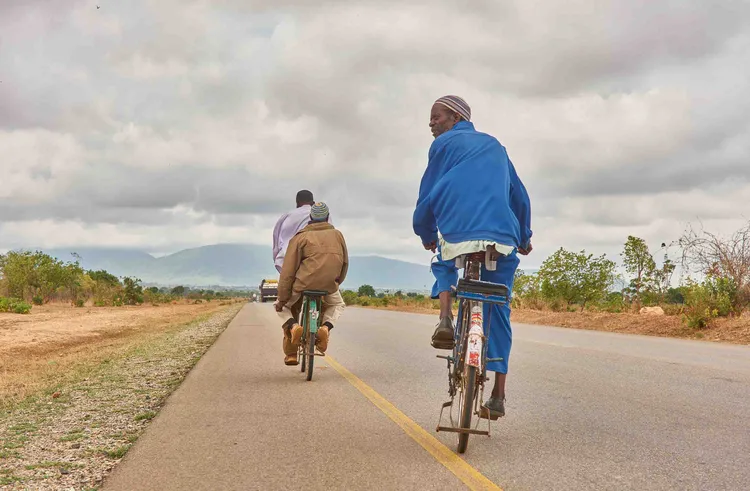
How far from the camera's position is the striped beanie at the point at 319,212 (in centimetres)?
944

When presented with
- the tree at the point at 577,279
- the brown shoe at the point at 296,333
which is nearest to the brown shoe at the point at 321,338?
the brown shoe at the point at 296,333

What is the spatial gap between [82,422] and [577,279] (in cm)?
2886

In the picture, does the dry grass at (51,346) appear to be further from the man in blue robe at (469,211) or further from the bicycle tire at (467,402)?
the bicycle tire at (467,402)

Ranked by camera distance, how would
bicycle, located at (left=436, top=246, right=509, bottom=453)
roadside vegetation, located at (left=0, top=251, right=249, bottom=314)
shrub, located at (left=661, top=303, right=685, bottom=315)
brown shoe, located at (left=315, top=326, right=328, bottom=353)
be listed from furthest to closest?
roadside vegetation, located at (left=0, top=251, right=249, bottom=314), shrub, located at (left=661, top=303, right=685, bottom=315), brown shoe, located at (left=315, top=326, right=328, bottom=353), bicycle, located at (left=436, top=246, right=509, bottom=453)

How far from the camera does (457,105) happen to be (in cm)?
575

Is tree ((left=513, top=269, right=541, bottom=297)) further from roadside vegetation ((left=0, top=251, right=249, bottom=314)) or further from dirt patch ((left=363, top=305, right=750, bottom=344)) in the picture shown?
roadside vegetation ((left=0, top=251, right=249, bottom=314))

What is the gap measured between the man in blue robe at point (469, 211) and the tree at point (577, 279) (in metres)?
27.9

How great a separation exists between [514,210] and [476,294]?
3.17ft

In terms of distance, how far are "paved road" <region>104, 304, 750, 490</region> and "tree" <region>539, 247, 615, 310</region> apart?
22.1 meters

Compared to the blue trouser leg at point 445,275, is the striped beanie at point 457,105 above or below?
above

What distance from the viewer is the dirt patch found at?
54.7 feet

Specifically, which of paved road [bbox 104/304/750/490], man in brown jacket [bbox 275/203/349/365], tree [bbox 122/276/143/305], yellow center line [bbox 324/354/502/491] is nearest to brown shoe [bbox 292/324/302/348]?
man in brown jacket [bbox 275/203/349/365]

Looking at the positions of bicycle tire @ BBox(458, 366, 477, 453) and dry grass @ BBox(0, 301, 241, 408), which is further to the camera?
dry grass @ BBox(0, 301, 241, 408)

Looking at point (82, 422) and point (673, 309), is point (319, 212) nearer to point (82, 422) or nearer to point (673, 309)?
point (82, 422)
